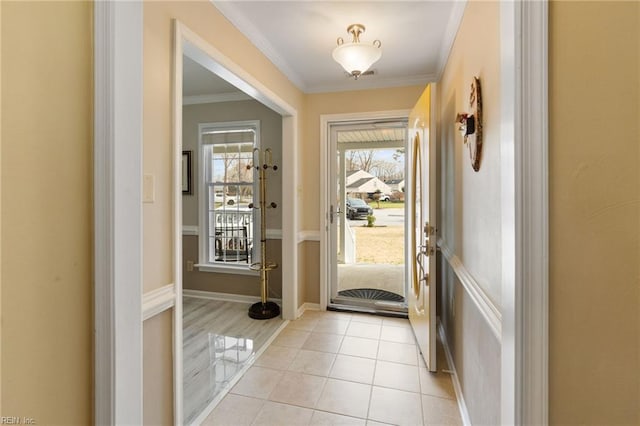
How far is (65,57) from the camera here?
0.69m

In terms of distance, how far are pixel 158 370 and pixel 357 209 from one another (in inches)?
104

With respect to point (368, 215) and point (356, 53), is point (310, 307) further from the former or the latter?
point (356, 53)

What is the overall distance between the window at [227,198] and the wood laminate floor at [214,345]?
1.77 feet

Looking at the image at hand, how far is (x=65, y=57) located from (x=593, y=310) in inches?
52.5

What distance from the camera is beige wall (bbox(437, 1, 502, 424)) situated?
1165 mm

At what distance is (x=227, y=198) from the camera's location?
3752 millimetres

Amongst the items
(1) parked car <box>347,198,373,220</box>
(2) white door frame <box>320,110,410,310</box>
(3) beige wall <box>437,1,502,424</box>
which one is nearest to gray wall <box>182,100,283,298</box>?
(2) white door frame <box>320,110,410,310</box>

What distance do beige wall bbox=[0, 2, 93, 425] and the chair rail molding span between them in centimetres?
3

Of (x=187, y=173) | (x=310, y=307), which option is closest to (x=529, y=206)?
(x=310, y=307)

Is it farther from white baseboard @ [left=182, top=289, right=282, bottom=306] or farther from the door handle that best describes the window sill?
the door handle

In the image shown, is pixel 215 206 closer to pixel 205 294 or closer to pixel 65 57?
pixel 205 294

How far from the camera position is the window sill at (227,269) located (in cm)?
358

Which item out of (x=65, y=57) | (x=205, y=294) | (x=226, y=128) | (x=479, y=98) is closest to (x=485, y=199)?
(x=479, y=98)

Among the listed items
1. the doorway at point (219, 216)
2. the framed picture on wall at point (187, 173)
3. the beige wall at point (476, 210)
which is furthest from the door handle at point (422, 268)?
the framed picture on wall at point (187, 173)
